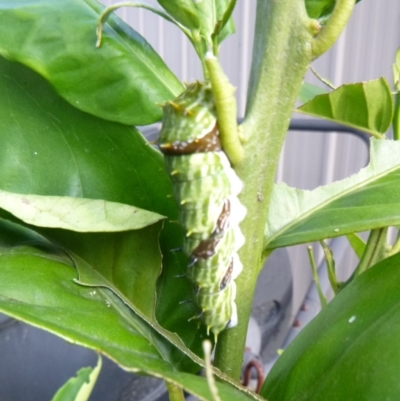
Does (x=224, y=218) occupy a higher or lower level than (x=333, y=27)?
lower

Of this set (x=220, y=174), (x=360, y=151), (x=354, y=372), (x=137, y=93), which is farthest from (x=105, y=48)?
(x=360, y=151)

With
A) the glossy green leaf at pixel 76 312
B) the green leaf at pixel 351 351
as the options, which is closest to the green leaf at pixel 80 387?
the glossy green leaf at pixel 76 312

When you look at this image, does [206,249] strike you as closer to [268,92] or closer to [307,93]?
[268,92]

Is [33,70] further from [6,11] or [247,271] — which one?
[247,271]

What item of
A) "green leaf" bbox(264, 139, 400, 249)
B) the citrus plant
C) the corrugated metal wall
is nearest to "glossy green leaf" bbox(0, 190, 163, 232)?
the citrus plant

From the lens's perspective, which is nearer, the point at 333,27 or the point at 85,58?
the point at 333,27

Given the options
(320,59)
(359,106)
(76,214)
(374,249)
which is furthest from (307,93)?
(320,59)

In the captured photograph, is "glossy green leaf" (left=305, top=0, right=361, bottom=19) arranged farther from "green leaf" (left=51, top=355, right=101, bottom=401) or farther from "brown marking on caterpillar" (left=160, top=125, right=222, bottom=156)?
"green leaf" (left=51, top=355, right=101, bottom=401)
